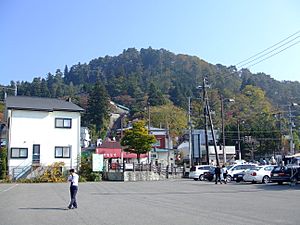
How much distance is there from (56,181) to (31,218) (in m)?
25.6

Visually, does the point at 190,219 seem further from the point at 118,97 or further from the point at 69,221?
the point at 118,97

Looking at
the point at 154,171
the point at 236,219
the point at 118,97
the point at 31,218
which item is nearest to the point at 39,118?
the point at 154,171

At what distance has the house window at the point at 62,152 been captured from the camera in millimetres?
39625

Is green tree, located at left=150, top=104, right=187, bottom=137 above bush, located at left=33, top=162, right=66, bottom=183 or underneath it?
above

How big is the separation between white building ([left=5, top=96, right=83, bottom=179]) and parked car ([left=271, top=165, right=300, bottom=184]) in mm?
21124

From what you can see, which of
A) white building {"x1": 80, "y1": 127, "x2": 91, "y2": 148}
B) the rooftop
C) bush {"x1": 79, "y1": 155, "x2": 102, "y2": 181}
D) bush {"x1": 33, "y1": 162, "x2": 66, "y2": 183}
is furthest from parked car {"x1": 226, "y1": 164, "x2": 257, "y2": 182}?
white building {"x1": 80, "y1": 127, "x2": 91, "y2": 148}

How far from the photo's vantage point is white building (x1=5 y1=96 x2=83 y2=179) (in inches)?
1474

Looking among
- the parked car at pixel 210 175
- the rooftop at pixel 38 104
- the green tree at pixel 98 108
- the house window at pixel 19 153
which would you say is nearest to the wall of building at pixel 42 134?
the house window at pixel 19 153

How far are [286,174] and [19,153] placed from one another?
24.9 metres

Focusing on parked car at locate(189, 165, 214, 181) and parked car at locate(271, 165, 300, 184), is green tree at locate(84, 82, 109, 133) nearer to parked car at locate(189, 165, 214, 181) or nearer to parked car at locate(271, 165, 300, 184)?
parked car at locate(189, 165, 214, 181)

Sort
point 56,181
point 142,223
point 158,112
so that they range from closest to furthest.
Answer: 1. point 142,223
2. point 56,181
3. point 158,112

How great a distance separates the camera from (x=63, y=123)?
133 ft

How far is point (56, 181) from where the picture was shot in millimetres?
36406

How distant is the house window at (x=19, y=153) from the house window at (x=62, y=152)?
3.15 metres
